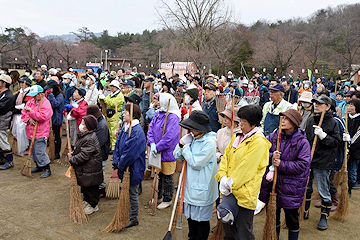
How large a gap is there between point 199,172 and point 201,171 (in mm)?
30

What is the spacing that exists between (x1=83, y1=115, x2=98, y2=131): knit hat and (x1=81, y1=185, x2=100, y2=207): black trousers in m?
1.08

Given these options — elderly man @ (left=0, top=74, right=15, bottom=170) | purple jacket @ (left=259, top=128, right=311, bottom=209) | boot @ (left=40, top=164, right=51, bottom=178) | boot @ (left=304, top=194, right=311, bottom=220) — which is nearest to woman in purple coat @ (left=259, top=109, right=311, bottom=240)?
purple jacket @ (left=259, top=128, right=311, bottom=209)

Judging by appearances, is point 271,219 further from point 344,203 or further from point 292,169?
point 344,203

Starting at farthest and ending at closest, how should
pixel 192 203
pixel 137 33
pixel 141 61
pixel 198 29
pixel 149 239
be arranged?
pixel 137 33
pixel 141 61
pixel 198 29
pixel 149 239
pixel 192 203

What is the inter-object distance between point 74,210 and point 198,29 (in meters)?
24.0

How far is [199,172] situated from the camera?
3.78 metres

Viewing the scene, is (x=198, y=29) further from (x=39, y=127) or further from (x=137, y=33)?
(x=137, y=33)

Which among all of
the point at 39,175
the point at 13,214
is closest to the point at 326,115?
the point at 13,214

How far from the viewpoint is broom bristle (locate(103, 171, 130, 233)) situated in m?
4.60

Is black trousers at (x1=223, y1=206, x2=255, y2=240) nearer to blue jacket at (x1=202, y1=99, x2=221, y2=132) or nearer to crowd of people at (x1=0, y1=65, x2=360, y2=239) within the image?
crowd of people at (x1=0, y1=65, x2=360, y2=239)

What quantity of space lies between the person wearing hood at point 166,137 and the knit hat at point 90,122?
998mm

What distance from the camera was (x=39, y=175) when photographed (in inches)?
279

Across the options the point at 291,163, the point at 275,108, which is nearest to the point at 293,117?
the point at 291,163

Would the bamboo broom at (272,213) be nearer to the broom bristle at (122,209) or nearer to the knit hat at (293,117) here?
the knit hat at (293,117)
